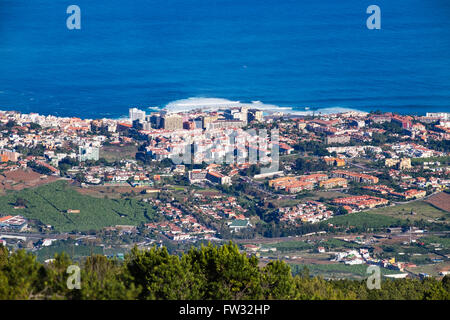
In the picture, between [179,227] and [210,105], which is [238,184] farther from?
[210,105]

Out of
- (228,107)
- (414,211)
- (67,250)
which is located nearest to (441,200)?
(414,211)

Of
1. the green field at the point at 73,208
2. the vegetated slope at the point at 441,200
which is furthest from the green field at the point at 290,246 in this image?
the vegetated slope at the point at 441,200

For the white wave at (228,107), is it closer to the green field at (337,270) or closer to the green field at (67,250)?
the green field at (67,250)

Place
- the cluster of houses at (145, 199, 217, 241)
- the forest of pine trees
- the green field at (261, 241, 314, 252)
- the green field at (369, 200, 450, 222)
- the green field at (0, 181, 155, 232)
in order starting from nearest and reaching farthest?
1. the forest of pine trees
2. the green field at (261, 241, 314, 252)
3. the cluster of houses at (145, 199, 217, 241)
4. the green field at (0, 181, 155, 232)
5. the green field at (369, 200, 450, 222)

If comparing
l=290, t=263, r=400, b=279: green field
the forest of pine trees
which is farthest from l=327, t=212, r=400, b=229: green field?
the forest of pine trees

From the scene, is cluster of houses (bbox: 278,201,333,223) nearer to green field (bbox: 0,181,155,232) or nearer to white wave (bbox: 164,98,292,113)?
green field (bbox: 0,181,155,232)
